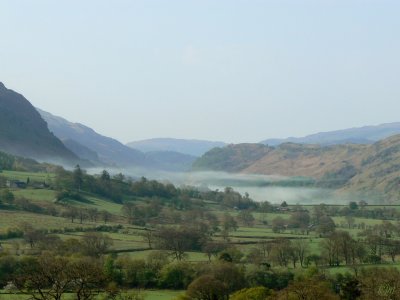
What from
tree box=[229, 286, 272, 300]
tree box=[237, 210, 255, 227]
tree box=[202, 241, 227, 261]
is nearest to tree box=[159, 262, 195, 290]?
tree box=[229, 286, 272, 300]

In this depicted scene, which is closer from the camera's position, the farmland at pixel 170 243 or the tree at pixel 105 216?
the farmland at pixel 170 243

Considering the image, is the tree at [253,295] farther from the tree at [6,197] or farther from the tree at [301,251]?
the tree at [6,197]

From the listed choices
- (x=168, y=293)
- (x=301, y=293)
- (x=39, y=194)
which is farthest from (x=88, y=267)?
(x=39, y=194)

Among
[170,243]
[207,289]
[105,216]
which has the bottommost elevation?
[207,289]

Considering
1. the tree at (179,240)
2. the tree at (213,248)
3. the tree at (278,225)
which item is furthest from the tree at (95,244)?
the tree at (278,225)

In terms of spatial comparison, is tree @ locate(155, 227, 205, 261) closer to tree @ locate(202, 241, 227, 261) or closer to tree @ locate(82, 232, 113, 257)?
tree @ locate(202, 241, 227, 261)

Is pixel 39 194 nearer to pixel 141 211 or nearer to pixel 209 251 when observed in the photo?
pixel 141 211

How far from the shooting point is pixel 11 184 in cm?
19625

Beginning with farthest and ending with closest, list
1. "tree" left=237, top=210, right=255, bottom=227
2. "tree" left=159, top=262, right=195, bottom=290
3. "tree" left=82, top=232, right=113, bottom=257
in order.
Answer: "tree" left=237, top=210, right=255, bottom=227
"tree" left=82, top=232, right=113, bottom=257
"tree" left=159, top=262, right=195, bottom=290

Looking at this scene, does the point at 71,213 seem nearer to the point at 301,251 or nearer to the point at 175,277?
the point at 301,251

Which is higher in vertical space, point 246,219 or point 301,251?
point 246,219

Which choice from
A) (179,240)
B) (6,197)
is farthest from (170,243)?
(6,197)

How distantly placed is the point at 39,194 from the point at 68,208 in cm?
2548

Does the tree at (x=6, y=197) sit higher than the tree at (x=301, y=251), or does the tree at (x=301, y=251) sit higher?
the tree at (x=6, y=197)
